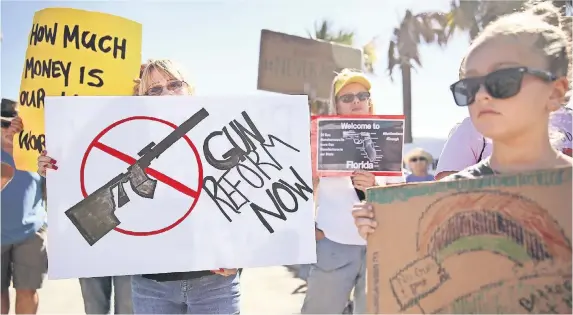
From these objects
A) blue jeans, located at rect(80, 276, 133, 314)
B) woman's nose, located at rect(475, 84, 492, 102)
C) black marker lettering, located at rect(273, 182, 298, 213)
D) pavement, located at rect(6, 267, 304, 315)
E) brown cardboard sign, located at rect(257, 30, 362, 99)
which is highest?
brown cardboard sign, located at rect(257, 30, 362, 99)

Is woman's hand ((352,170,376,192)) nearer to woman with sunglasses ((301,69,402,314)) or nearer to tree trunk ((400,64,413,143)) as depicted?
woman with sunglasses ((301,69,402,314))

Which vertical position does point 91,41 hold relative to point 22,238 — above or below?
above

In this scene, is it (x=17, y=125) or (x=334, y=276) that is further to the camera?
(x=334, y=276)

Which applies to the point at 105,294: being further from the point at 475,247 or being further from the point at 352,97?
the point at 475,247

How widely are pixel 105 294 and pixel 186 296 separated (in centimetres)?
180

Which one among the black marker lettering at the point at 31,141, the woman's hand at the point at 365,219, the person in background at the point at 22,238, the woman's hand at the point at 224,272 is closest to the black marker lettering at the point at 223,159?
the woman's hand at the point at 224,272

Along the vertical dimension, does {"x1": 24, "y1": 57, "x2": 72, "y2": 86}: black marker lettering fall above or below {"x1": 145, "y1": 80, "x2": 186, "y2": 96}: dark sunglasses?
above

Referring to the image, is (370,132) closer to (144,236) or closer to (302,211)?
(302,211)

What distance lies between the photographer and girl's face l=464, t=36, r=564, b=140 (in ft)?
4.09

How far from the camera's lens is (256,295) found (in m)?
5.10

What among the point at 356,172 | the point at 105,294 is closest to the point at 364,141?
the point at 356,172

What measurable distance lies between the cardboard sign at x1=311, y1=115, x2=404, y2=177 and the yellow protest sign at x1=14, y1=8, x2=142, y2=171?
1.12m

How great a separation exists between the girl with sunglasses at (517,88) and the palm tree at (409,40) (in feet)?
50.1

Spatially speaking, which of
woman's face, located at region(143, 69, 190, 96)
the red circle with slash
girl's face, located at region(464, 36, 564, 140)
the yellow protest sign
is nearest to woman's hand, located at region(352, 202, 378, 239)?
girl's face, located at region(464, 36, 564, 140)
